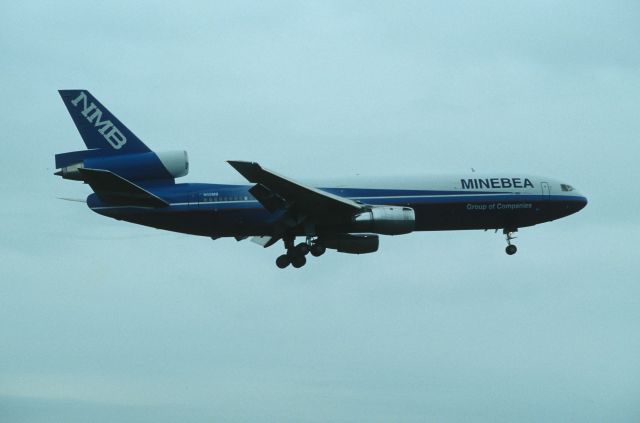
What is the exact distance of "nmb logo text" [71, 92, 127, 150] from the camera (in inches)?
1775

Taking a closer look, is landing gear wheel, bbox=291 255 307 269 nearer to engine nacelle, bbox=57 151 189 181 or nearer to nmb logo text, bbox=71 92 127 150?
engine nacelle, bbox=57 151 189 181

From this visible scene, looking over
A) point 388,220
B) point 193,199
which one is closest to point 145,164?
point 193,199

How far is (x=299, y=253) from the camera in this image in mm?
47156

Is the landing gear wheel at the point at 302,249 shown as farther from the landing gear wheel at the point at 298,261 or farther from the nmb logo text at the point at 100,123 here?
the nmb logo text at the point at 100,123

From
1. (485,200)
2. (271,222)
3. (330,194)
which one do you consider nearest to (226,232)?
(271,222)

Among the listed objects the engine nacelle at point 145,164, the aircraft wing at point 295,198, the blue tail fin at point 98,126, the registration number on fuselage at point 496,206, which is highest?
the blue tail fin at point 98,126

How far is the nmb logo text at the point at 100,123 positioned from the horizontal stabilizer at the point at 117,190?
8.86 ft

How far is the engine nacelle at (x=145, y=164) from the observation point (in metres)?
44.4

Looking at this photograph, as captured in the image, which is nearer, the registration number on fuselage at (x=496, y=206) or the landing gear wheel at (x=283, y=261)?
the landing gear wheel at (x=283, y=261)

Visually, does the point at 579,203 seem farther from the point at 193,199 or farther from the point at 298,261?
the point at 193,199

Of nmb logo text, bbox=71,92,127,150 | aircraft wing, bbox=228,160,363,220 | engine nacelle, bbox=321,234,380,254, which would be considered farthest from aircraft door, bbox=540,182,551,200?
nmb logo text, bbox=71,92,127,150

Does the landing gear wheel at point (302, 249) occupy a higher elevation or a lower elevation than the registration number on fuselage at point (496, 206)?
lower

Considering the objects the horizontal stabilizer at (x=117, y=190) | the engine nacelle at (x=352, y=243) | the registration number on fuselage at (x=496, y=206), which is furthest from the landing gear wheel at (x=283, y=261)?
the registration number on fuselage at (x=496, y=206)

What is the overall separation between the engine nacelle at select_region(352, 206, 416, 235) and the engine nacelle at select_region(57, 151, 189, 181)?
29.3 feet
